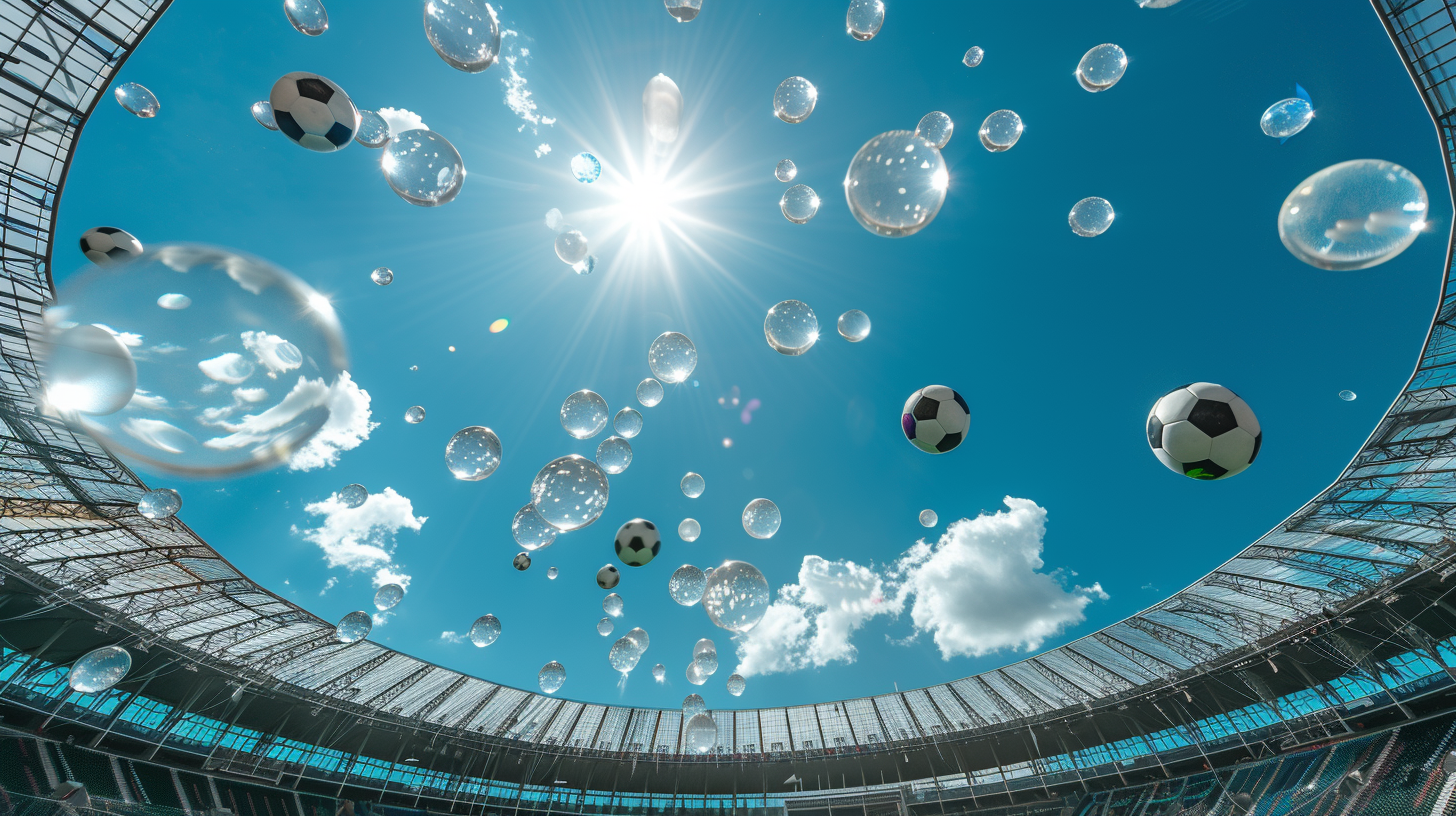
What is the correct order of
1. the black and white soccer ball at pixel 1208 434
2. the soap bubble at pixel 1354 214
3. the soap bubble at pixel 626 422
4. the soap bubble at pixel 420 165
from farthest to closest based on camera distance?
the soap bubble at pixel 626 422 → the soap bubble at pixel 420 165 → the black and white soccer ball at pixel 1208 434 → the soap bubble at pixel 1354 214

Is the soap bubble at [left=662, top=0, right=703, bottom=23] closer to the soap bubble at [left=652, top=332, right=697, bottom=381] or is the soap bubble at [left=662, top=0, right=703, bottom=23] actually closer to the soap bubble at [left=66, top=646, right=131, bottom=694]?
the soap bubble at [left=652, top=332, right=697, bottom=381]

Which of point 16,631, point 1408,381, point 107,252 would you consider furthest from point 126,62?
point 1408,381

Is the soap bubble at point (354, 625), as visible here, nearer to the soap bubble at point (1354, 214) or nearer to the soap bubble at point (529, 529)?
the soap bubble at point (529, 529)

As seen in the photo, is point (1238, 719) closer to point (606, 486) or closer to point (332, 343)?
point (606, 486)

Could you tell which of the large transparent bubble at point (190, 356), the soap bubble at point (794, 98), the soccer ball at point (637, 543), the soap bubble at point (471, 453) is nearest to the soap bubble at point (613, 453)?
the soccer ball at point (637, 543)

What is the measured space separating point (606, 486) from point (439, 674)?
22392 mm

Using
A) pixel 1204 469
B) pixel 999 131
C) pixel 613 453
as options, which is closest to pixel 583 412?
pixel 613 453

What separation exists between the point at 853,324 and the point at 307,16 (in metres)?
9.06

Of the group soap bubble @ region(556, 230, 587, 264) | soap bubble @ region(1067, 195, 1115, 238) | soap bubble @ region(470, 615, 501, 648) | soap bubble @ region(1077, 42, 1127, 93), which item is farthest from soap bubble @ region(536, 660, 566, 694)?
soap bubble @ region(1077, 42, 1127, 93)

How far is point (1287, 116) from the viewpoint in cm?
705

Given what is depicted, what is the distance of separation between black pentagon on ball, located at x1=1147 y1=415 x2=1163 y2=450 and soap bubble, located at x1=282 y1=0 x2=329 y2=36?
1170cm

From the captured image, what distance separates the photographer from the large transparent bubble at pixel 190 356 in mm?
3672

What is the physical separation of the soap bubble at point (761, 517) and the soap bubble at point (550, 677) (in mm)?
5585

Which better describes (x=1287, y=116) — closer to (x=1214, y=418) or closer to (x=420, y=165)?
(x=1214, y=418)
